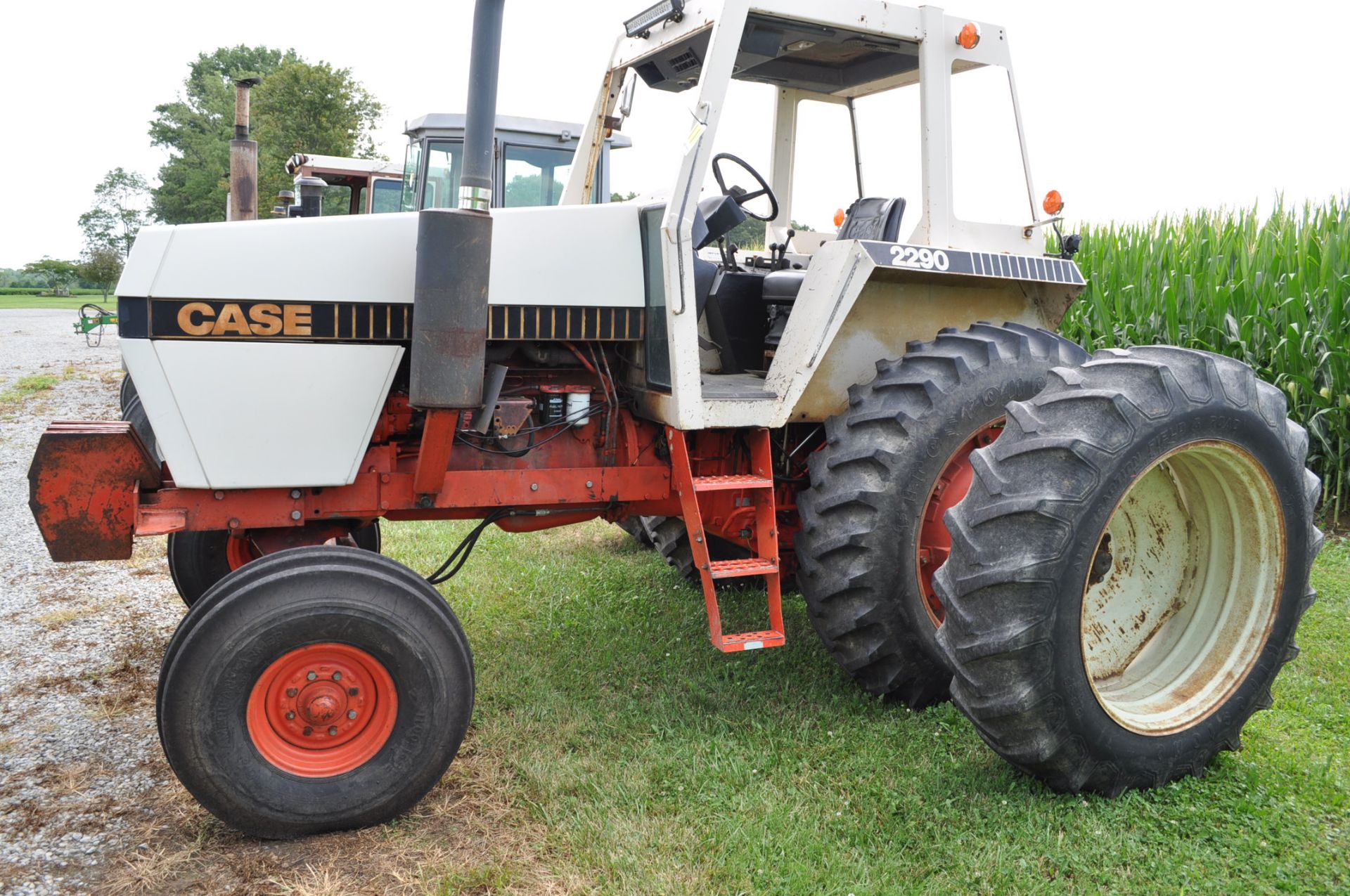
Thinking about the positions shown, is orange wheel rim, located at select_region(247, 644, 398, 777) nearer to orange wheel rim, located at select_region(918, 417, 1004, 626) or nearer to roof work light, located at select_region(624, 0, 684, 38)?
orange wheel rim, located at select_region(918, 417, 1004, 626)

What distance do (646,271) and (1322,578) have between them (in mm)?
4103

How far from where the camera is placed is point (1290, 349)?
21.1ft

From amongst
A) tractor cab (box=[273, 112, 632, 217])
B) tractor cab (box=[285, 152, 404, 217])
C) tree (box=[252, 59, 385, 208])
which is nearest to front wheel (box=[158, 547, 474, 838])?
tractor cab (box=[273, 112, 632, 217])

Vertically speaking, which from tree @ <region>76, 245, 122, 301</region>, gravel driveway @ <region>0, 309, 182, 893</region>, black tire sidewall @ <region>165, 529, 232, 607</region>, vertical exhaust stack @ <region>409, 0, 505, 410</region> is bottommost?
gravel driveway @ <region>0, 309, 182, 893</region>

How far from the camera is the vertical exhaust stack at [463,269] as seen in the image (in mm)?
2693

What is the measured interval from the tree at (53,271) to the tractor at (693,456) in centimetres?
6894

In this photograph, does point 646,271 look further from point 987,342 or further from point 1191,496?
point 1191,496

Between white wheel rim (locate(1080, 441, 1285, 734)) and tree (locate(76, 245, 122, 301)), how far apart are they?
4657cm

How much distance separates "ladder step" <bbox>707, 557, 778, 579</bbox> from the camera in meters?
3.46

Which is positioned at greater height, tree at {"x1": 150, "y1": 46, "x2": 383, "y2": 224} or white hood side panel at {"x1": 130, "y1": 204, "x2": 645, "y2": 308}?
tree at {"x1": 150, "y1": 46, "x2": 383, "y2": 224}

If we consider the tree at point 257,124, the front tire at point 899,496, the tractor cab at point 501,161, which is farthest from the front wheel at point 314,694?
the tree at point 257,124

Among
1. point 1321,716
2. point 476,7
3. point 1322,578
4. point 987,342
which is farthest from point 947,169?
point 1322,578

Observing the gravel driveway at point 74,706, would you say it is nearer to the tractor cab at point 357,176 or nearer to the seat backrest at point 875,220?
the seat backrest at point 875,220

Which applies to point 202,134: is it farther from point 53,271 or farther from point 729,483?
point 729,483
